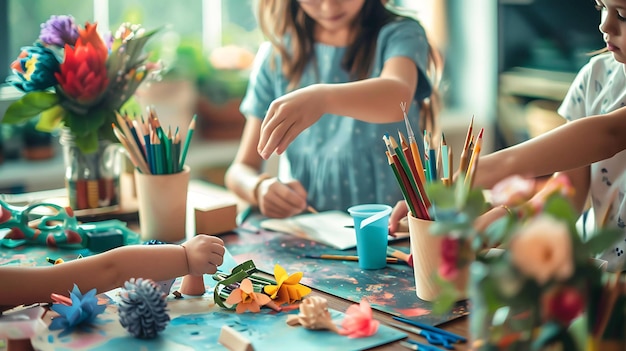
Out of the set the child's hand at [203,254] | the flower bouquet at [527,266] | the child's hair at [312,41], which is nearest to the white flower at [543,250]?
the flower bouquet at [527,266]

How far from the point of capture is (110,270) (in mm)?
968

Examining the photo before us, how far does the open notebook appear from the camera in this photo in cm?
128

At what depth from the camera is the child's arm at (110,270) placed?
36.6 inches

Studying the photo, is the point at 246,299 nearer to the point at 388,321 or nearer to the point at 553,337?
the point at 388,321

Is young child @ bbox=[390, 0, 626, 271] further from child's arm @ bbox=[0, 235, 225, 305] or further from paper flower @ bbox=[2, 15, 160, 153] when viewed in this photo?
paper flower @ bbox=[2, 15, 160, 153]

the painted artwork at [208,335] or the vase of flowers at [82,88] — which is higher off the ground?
the vase of flowers at [82,88]

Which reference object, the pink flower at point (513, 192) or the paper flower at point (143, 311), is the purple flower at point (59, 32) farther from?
→ the pink flower at point (513, 192)

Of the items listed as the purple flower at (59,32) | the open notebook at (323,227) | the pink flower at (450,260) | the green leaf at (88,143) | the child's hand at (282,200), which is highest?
the purple flower at (59,32)

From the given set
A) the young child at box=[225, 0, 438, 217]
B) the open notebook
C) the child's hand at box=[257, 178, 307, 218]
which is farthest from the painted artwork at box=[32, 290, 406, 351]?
the young child at box=[225, 0, 438, 217]

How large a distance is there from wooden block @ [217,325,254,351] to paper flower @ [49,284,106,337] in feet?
0.52

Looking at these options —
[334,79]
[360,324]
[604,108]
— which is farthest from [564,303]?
[334,79]

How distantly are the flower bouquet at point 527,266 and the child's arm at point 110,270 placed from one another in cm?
45

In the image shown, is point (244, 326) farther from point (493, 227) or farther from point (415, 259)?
point (493, 227)

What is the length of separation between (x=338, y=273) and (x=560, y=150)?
36 centimetres
